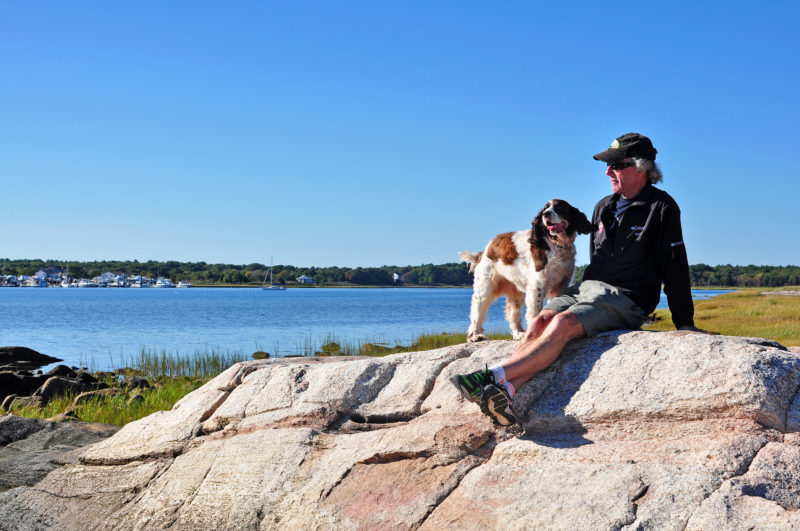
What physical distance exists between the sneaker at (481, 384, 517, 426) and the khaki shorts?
107cm

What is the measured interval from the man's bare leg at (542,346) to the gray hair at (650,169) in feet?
4.97

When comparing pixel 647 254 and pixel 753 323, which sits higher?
pixel 647 254

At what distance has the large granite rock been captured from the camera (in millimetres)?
4559

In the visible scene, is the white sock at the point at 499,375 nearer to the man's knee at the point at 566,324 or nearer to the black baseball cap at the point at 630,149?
the man's knee at the point at 566,324

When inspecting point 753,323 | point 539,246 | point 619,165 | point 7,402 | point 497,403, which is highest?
point 619,165

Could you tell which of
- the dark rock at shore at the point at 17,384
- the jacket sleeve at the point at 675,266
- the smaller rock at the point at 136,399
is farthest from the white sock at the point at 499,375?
the dark rock at shore at the point at 17,384

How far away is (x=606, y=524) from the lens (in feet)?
14.3

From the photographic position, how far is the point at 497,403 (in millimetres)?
5316

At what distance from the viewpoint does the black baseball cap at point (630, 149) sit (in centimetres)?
620

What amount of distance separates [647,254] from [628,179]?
2.31 feet

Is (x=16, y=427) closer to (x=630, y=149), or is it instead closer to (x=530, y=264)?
(x=530, y=264)

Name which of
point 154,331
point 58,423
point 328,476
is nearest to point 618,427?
point 328,476

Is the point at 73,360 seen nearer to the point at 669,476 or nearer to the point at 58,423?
the point at 58,423

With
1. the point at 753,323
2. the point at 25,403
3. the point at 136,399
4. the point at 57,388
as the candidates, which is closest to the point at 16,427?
the point at 136,399
